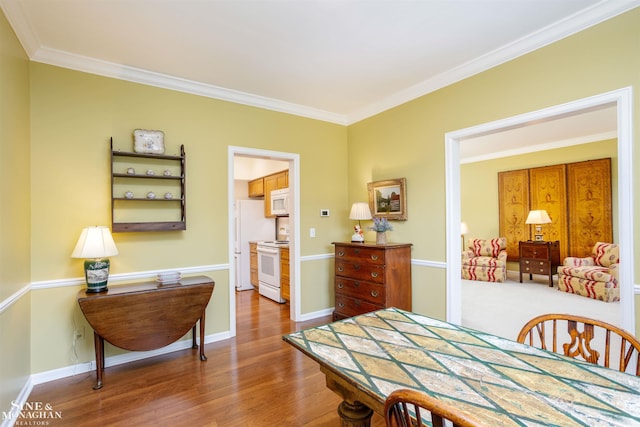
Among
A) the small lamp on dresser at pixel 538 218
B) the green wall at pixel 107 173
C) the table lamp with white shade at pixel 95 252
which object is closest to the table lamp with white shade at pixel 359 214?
the green wall at pixel 107 173

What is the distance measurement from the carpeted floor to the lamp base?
3.69 m

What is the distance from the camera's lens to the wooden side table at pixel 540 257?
5570 millimetres

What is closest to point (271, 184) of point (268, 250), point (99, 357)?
point (268, 250)

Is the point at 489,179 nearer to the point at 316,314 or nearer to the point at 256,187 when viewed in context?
the point at 256,187

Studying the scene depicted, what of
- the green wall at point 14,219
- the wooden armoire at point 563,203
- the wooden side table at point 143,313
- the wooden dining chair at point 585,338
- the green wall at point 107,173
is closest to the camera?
the wooden dining chair at point 585,338

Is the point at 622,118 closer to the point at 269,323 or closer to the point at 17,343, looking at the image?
the point at 269,323

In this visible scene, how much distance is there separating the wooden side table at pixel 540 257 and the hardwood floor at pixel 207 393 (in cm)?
516

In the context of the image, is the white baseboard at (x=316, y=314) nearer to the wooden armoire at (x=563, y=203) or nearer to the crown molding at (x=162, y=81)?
the crown molding at (x=162, y=81)

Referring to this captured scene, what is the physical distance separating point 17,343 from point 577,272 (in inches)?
269

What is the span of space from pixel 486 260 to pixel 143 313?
19.6ft

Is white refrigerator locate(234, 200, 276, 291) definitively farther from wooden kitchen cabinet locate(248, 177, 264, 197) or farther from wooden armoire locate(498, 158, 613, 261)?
wooden armoire locate(498, 158, 613, 261)

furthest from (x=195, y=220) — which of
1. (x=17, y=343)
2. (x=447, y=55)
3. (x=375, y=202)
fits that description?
(x=447, y=55)

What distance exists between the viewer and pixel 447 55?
8.70 ft

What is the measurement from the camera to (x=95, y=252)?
2.35 m
